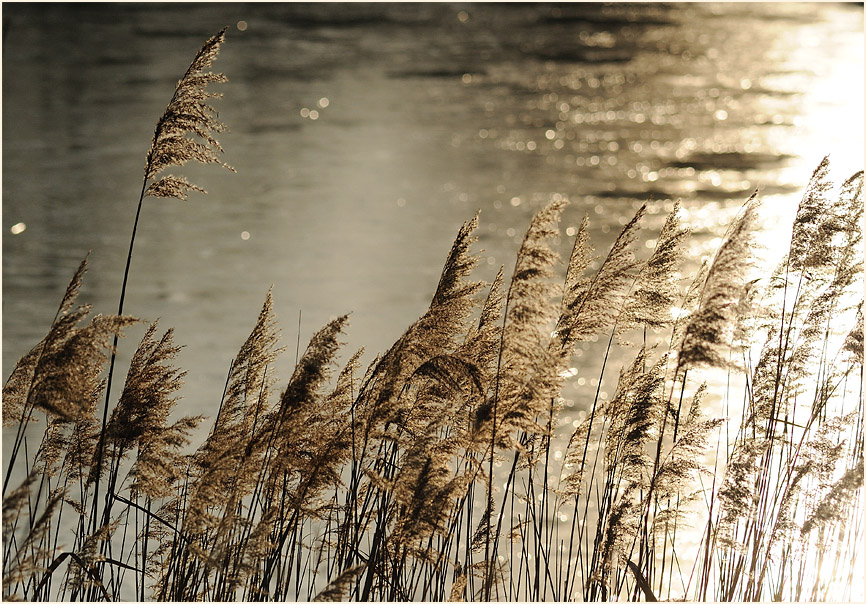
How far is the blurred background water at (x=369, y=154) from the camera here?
41.0 ft

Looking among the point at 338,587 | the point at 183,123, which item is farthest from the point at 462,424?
the point at 183,123

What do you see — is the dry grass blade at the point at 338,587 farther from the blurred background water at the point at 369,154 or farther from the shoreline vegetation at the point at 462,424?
the blurred background water at the point at 369,154

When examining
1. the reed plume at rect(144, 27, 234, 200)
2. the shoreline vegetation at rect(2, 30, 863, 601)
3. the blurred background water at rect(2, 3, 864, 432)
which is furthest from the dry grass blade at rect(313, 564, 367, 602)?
the blurred background water at rect(2, 3, 864, 432)

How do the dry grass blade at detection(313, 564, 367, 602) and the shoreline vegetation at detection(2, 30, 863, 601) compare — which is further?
the shoreline vegetation at detection(2, 30, 863, 601)

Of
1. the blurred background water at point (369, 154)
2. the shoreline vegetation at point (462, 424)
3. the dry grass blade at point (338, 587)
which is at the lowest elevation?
the dry grass blade at point (338, 587)

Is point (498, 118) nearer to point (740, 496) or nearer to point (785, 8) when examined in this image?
point (740, 496)

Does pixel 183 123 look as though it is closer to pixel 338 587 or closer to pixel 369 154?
pixel 338 587

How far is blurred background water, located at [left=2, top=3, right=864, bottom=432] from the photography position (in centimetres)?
1250

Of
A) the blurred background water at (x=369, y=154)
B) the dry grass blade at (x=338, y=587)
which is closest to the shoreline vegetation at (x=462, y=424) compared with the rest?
the dry grass blade at (x=338, y=587)

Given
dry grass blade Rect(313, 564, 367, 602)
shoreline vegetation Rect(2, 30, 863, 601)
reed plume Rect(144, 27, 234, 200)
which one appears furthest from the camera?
reed plume Rect(144, 27, 234, 200)

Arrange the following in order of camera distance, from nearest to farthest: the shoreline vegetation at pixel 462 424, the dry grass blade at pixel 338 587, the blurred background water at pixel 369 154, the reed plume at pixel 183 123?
the dry grass blade at pixel 338 587, the shoreline vegetation at pixel 462 424, the reed plume at pixel 183 123, the blurred background water at pixel 369 154

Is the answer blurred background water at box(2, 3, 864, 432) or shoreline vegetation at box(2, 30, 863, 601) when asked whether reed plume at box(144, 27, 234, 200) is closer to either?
shoreline vegetation at box(2, 30, 863, 601)

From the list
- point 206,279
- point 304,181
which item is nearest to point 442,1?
point 304,181

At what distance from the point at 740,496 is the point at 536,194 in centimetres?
1280
